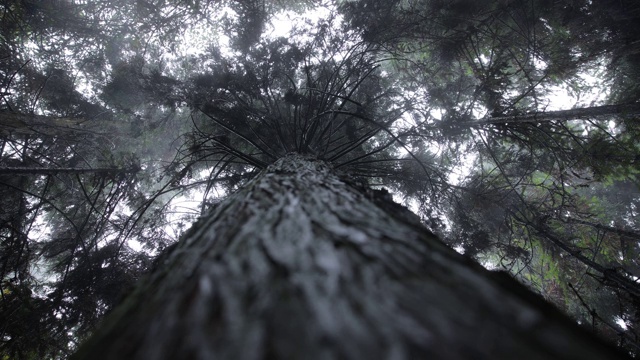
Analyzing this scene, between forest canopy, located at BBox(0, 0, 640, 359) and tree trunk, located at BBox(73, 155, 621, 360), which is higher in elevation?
forest canopy, located at BBox(0, 0, 640, 359)

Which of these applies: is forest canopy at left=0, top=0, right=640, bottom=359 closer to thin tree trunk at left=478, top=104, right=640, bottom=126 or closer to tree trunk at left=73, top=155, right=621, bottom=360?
thin tree trunk at left=478, top=104, right=640, bottom=126

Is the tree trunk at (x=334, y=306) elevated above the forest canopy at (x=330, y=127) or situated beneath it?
situated beneath

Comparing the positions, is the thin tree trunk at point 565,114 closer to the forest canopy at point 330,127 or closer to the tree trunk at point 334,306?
the forest canopy at point 330,127

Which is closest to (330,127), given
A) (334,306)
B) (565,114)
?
(565,114)

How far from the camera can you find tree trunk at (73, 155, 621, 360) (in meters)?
0.61

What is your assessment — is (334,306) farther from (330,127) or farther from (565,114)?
(565,114)

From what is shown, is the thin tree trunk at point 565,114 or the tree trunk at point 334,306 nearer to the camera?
the tree trunk at point 334,306

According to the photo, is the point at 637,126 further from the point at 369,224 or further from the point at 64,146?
the point at 64,146

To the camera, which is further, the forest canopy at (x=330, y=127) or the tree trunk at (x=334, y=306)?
the forest canopy at (x=330, y=127)

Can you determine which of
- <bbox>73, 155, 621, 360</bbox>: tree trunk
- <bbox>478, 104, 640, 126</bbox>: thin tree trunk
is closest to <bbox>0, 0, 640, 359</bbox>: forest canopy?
<bbox>478, 104, 640, 126</bbox>: thin tree trunk

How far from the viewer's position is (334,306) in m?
0.72

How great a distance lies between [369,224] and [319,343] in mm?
594

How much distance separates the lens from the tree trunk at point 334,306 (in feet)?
2.00

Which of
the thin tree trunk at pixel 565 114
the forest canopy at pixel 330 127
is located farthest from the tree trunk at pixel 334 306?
the thin tree trunk at pixel 565 114
